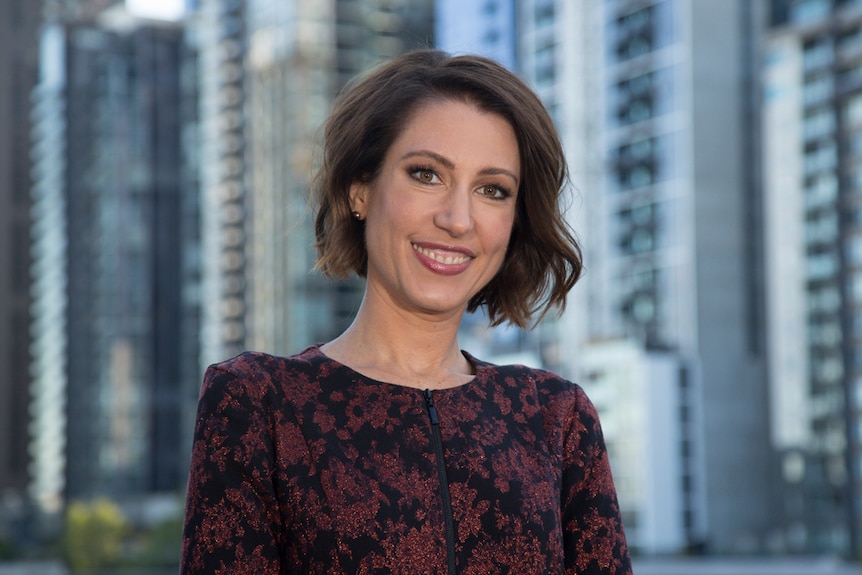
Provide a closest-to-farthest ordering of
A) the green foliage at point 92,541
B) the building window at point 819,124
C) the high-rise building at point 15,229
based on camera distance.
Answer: the green foliage at point 92,541 → the building window at point 819,124 → the high-rise building at point 15,229

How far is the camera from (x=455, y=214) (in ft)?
5.64

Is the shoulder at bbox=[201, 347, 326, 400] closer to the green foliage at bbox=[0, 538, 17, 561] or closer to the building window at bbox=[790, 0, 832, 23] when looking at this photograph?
the green foliage at bbox=[0, 538, 17, 561]

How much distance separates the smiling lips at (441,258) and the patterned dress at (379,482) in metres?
0.17

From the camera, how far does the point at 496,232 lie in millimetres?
1790

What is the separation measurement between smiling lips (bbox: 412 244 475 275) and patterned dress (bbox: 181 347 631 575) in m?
0.17

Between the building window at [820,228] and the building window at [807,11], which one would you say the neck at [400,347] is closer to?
the building window at [820,228]

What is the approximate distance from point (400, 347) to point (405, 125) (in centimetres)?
31

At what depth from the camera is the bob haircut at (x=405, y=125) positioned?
5.82 ft

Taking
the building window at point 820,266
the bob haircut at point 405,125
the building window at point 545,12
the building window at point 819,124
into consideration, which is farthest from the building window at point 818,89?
the bob haircut at point 405,125

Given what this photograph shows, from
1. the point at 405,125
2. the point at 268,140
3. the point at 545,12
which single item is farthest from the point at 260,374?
the point at 268,140

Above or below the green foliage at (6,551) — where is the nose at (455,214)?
above

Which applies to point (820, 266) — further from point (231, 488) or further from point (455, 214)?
point (231, 488)

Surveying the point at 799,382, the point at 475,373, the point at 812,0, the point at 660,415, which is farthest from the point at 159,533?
the point at 475,373

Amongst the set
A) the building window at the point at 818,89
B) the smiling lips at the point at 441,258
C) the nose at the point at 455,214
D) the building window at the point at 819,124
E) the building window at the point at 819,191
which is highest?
the building window at the point at 818,89
